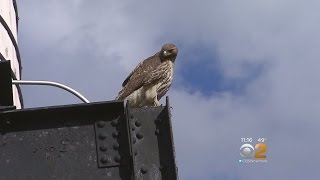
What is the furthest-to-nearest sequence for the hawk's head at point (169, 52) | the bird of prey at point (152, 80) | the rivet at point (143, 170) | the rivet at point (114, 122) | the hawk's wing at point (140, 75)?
1. the hawk's wing at point (140, 75)
2. the hawk's head at point (169, 52)
3. the bird of prey at point (152, 80)
4. the rivet at point (114, 122)
5. the rivet at point (143, 170)

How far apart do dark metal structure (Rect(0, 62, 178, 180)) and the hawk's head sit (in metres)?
6.76

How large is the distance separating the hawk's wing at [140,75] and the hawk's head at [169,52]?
10 cm

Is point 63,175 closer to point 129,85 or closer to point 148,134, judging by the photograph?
point 148,134

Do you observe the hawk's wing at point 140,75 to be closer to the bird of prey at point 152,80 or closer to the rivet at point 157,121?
the bird of prey at point 152,80

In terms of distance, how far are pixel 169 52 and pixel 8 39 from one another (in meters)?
7.19

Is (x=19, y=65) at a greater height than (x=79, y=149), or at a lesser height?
greater

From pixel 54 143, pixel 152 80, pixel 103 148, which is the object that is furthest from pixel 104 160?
pixel 152 80

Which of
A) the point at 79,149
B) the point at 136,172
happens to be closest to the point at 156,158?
the point at 136,172

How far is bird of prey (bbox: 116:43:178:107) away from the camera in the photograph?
38.9 ft

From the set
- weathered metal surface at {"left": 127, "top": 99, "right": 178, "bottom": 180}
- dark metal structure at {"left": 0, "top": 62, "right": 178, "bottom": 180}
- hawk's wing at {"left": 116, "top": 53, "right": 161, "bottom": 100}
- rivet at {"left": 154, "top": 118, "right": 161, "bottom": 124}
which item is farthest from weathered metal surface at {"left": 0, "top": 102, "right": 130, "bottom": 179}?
hawk's wing at {"left": 116, "top": 53, "right": 161, "bottom": 100}

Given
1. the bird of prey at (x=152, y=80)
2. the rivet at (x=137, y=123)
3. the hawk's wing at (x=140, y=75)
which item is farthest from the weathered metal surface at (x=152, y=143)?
the hawk's wing at (x=140, y=75)

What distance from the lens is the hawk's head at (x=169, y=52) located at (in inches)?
472

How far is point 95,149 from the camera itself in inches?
203

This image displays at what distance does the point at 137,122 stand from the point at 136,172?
31 centimetres
